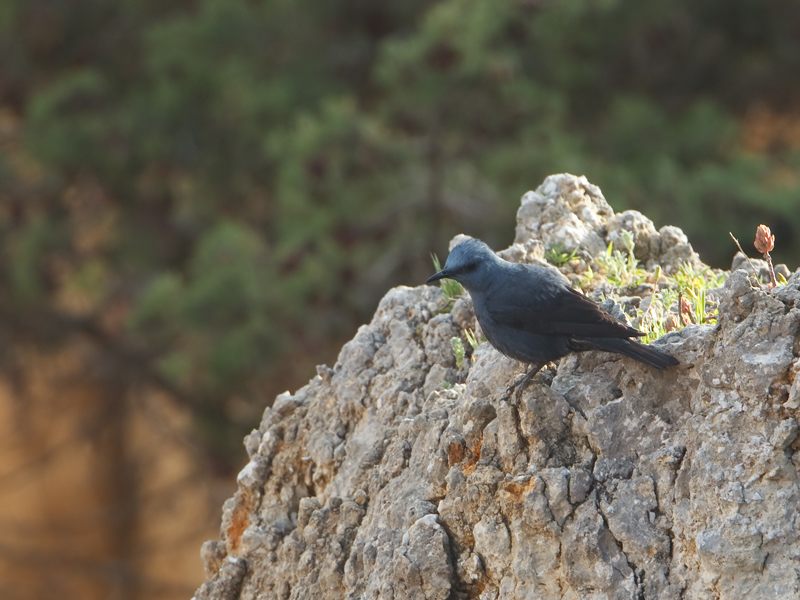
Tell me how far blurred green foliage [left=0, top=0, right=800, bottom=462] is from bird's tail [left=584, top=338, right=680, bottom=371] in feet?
13.2

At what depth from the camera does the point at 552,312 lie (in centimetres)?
324

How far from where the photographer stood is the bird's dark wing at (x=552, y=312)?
3012mm

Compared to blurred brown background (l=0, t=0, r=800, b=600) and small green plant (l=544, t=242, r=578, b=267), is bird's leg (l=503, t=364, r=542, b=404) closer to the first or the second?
small green plant (l=544, t=242, r=578, b=267)

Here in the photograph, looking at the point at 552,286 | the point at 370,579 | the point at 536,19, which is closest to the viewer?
the point at 370,579

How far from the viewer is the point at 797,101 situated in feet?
31.0

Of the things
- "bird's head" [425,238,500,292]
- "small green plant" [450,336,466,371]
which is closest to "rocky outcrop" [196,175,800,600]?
"small green plant" [450,336,466,371]

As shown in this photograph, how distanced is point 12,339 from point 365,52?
4766mm

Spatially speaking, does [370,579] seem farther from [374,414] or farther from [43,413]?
[43,413]

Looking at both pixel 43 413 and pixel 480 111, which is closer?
pixel 480 111

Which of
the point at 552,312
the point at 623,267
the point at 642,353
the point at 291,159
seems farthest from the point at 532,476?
the point at 291,159

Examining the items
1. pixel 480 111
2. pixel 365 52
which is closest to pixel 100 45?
pixel 365 52

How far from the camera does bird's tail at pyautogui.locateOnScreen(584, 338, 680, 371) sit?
2.83 m

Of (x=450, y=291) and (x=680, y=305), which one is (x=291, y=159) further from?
(x=680, y=305)

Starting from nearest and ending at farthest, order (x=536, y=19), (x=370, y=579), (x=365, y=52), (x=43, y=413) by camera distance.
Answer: (x=370, y=579) → (x=536, y=19) → (x=365, y=52) → (x=43, y=413)
